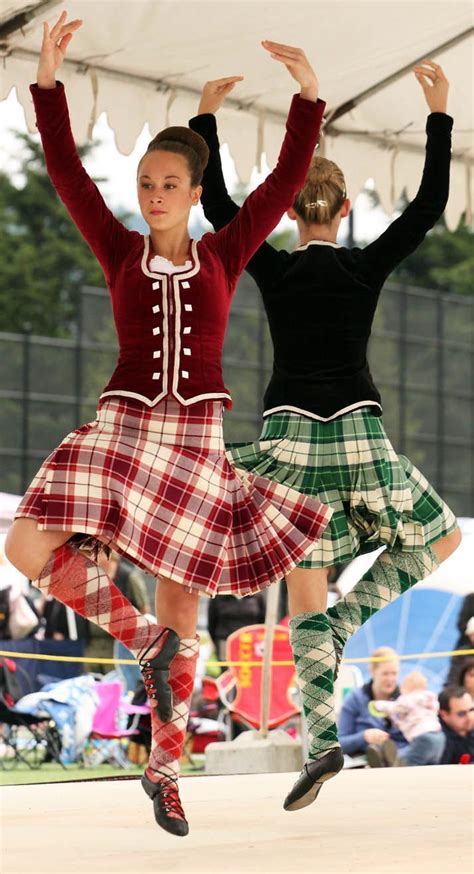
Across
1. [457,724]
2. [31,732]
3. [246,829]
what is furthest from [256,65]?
[31,732]

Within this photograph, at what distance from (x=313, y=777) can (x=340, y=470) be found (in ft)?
2.61

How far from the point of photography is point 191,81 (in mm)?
5074

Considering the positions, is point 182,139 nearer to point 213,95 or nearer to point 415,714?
point 213,95

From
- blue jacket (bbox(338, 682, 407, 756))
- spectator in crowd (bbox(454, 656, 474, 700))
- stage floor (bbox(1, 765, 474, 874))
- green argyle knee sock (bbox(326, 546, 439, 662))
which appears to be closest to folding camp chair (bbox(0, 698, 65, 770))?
blue jacket (bbox(338, 682, 407, 756))

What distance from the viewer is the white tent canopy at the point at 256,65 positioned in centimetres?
450

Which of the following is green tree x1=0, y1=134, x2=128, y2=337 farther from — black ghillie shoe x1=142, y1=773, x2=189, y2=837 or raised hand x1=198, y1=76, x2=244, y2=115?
black ghillie shoe x1=142, y1=773, x2=189, y2=837

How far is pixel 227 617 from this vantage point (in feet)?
31.8

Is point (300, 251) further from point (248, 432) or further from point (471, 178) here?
point (248, 432)

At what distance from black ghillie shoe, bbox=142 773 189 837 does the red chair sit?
569cm

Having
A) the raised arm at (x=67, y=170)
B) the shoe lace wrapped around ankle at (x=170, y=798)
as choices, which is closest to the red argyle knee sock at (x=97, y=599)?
the shoe lace wrapped around ankle at (x=170, y=798)

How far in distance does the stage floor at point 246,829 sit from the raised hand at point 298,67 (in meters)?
1.86

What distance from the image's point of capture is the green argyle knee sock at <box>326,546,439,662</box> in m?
3.75

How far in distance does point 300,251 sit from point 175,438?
2.77 ft

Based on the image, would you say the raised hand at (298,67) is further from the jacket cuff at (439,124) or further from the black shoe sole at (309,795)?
the black shoe sole at (309,795)
